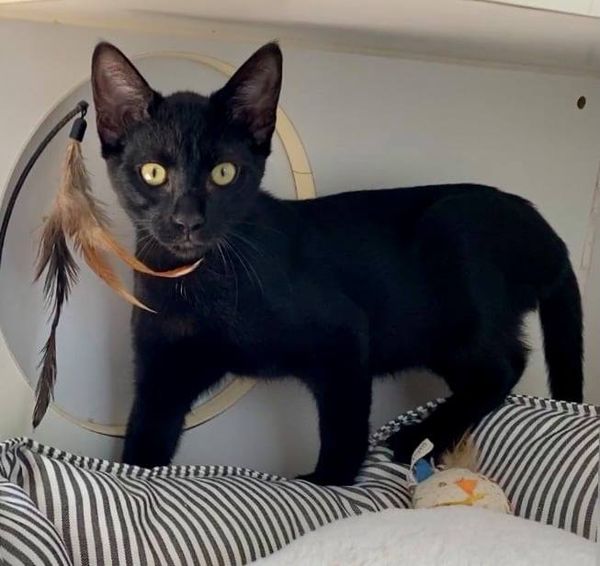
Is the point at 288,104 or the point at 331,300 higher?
the point at 288,104

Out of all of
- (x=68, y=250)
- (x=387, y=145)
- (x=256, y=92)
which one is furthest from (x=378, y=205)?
(x=68, y=250)

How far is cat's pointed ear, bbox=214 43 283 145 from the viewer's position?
30.7 inches

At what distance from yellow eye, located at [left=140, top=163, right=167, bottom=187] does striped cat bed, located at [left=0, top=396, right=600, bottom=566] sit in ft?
0.80

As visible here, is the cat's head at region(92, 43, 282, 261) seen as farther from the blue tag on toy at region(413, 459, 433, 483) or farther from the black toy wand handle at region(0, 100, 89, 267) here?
the blue tag on toy at region(413, 459, 433, 483)

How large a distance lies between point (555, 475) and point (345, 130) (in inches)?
16.6

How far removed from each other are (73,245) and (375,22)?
34 cm

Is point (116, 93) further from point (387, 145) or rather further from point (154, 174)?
point (387, 145)

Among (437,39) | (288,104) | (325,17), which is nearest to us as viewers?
(325,17)

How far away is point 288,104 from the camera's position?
970 millimetres

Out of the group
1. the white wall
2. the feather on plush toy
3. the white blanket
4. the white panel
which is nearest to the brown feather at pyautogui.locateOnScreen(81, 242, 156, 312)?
the feather on plush toy

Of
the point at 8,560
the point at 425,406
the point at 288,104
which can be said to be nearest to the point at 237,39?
the point at 288,104

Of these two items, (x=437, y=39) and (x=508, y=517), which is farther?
(x=437, y=39)

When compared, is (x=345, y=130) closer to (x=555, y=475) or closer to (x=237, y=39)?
(x=237, y=39)

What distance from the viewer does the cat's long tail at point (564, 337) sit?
1.02 meters
